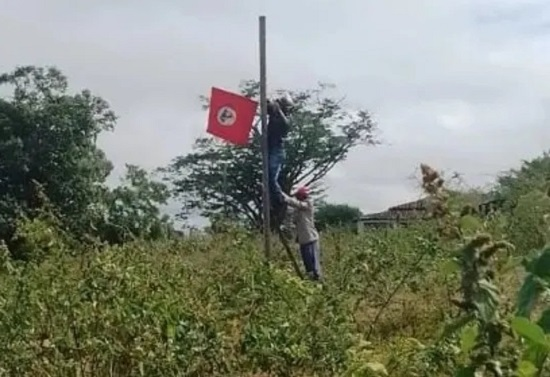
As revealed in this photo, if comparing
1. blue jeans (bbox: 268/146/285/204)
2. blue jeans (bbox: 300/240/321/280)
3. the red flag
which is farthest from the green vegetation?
the red flag

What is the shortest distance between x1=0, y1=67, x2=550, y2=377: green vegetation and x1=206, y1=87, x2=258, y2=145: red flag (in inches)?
21.0

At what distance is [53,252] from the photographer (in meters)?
4.21

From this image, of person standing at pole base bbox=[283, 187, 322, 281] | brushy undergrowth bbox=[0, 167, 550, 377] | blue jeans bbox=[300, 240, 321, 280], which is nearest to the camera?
brushy undergrowth bbox=[0, 167, 550, 377]

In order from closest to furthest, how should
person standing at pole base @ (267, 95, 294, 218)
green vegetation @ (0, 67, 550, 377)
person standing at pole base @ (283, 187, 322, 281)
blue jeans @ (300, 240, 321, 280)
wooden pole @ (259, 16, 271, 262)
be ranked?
green vegetation @ (0, 67, 550, 377) < wooden pole @ (259, 16, 271, 262) < person standing at pole base @ (267, 95, 294, 218) < blue jeans @ (300, 240, 321, 280) < person standing at pole base @ (283, 187, 322, 281)

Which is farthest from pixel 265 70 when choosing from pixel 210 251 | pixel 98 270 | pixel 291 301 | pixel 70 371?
pixel 70 371

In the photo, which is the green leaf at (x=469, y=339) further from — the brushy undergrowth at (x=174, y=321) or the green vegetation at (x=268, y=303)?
the brushy undergrowth at (x=174, y=321)

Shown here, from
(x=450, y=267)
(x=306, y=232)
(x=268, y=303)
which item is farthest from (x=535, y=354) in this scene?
(x=306, y=232)

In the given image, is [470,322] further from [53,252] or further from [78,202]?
[78,202]

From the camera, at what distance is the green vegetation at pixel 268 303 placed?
1.10 meters

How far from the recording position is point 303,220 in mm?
6902

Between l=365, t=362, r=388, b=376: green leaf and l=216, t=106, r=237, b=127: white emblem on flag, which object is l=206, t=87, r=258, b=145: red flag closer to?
l=216, t=106, r=237, b=127: white emblem on flag

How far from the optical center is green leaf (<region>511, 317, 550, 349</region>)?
3.26 feet

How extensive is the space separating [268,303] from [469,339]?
10.6 ft

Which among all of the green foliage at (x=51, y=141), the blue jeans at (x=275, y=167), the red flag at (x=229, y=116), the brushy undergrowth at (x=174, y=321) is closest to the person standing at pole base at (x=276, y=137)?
the blue jeans at (x=275, y=167)
